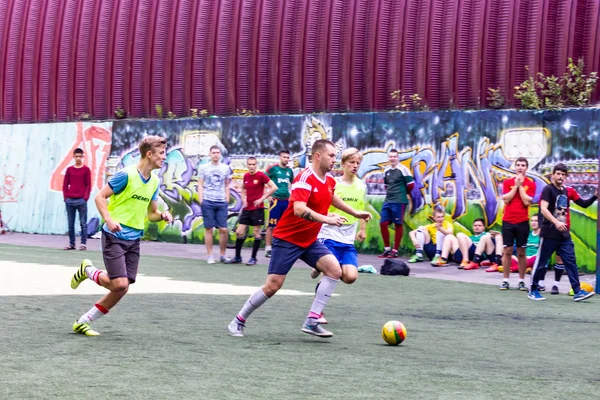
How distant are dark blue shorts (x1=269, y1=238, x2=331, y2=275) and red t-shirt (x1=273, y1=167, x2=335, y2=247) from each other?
0.05m

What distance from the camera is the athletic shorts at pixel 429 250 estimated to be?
19095mm

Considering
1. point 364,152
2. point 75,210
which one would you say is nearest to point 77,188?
point 75,210

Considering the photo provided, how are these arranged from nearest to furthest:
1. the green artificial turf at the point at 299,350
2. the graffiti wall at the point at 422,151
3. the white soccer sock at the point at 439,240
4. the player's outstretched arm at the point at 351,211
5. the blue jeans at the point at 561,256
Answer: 1. the green artificial turf at the point at 299,350
2. the player's outstretched arm at the point at 351,211
3. the blue jeans at the point at 561,256
4. the graffiti wall at the point at 422,151
5. the white soccer sock at the point at 439,240

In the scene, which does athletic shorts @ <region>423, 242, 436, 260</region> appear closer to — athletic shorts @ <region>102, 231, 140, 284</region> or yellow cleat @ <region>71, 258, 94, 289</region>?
yellow cleat @ <region>71, 258, 94, 289</region>

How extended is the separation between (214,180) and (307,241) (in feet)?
29.0

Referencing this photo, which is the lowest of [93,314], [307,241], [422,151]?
[93,314]

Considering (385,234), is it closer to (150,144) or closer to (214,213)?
(214,213)

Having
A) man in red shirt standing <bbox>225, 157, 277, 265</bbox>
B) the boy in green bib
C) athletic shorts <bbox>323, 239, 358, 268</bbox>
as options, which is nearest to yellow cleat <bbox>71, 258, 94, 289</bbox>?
the boy in green bib

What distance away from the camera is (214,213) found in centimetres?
1808

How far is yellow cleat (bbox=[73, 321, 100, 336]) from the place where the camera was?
9.05 metres

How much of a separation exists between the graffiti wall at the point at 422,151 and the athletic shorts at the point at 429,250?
547 millimetres

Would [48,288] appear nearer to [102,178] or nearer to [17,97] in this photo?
[102,178]

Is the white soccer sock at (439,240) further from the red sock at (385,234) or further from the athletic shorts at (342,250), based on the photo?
the athletic shorts at (342,250)

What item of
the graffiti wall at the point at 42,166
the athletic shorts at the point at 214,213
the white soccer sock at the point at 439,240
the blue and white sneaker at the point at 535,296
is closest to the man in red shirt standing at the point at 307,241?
the blue and white sneaker at the point at 535,296
